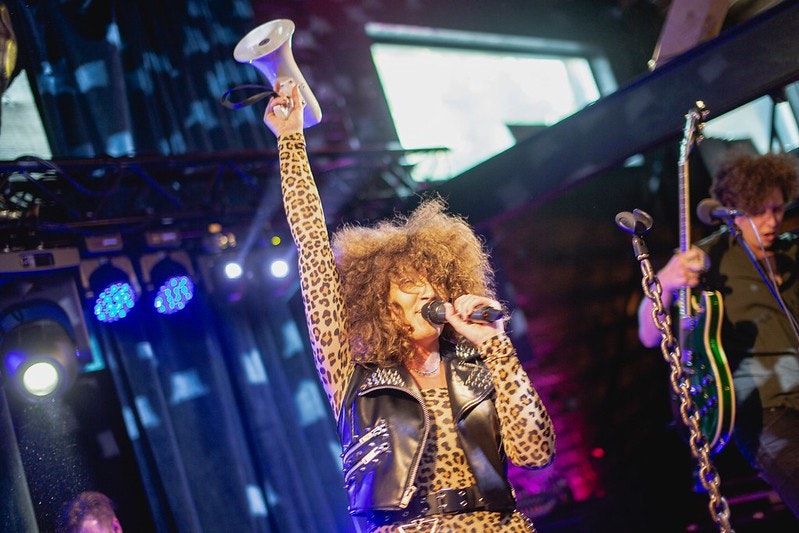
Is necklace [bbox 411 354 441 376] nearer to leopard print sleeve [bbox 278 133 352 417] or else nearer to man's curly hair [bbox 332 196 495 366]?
man's curly hair [bbox 332 196 495 366]

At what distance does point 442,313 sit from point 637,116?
2.73 metres

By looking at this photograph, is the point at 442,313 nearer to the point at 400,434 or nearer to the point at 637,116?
the point at 400,434

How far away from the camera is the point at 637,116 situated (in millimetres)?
4211

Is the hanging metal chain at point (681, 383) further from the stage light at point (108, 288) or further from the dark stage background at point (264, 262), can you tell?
the stage light at point (108, 288)

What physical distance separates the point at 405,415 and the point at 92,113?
13.8 ft

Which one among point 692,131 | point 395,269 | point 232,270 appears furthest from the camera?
point 232,270

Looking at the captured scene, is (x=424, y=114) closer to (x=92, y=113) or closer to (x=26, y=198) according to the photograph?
(x=92, y=113)

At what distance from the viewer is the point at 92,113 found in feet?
17.2

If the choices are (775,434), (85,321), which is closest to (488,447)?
(775,434)

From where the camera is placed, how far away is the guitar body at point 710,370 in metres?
3.01

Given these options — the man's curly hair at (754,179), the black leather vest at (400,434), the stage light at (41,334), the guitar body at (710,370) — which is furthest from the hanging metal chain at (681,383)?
the stage light at (41,334)

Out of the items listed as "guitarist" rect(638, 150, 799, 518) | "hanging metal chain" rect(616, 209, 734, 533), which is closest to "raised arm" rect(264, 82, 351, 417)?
"hanging metal chain" rect(616, 209, 734, 533)

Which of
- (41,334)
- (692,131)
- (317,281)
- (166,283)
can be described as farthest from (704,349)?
(41,334)

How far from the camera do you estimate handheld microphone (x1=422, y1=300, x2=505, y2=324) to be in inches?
74.3
